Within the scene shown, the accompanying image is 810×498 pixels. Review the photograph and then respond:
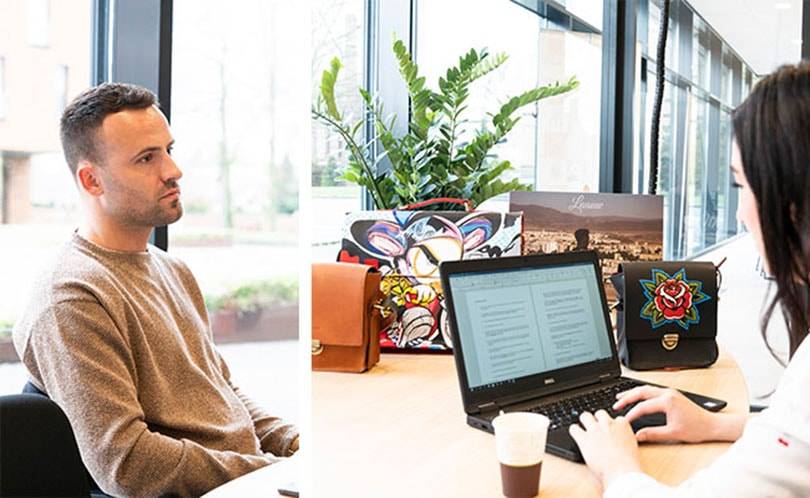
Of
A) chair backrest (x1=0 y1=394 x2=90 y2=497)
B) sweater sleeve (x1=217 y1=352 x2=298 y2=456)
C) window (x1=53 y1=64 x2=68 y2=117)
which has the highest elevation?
window (x1=53 y1=64 x2=68 y2=117)

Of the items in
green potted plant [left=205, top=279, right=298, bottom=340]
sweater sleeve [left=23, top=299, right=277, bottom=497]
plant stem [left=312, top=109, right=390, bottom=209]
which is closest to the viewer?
sweater sleeve [left=23, top=299, right=277, bottom=497]

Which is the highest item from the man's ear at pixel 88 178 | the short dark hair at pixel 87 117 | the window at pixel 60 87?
the window at pixel 60 87

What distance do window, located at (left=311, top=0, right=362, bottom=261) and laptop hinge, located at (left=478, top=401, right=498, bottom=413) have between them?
1378 mm

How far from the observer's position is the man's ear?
6.24 feet

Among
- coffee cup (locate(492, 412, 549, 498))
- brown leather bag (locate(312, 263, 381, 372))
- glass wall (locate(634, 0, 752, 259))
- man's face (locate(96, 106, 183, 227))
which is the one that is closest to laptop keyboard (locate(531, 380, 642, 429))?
coffee cup (locate(492, 412, 549, 498))

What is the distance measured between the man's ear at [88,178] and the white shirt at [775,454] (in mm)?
1423

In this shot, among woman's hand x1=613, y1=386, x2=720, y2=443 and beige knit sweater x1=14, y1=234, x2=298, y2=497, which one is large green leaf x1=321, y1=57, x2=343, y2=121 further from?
woman's hand x1=613, y1=386, x2=720, y2=443

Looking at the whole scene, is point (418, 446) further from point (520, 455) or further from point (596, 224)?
point (596, 224)

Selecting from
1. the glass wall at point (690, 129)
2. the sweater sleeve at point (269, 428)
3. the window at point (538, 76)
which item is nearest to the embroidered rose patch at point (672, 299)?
the sweater sleeve at point (269, 428)

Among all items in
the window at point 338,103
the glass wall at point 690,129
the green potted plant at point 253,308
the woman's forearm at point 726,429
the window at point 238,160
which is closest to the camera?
the woman's forearm at point 726,429

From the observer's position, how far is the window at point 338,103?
2838 millimetres

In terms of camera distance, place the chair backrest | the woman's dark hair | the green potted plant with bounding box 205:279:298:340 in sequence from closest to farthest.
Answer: the woman's dark hair → the chair backrest → the green potted plant with bounding box 205:279:298:340

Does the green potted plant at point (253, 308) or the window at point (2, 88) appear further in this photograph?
the green potted plant at point (253, 308)

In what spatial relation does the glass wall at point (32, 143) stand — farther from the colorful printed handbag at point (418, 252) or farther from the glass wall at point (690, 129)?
the glass wall at point (690, 129)
